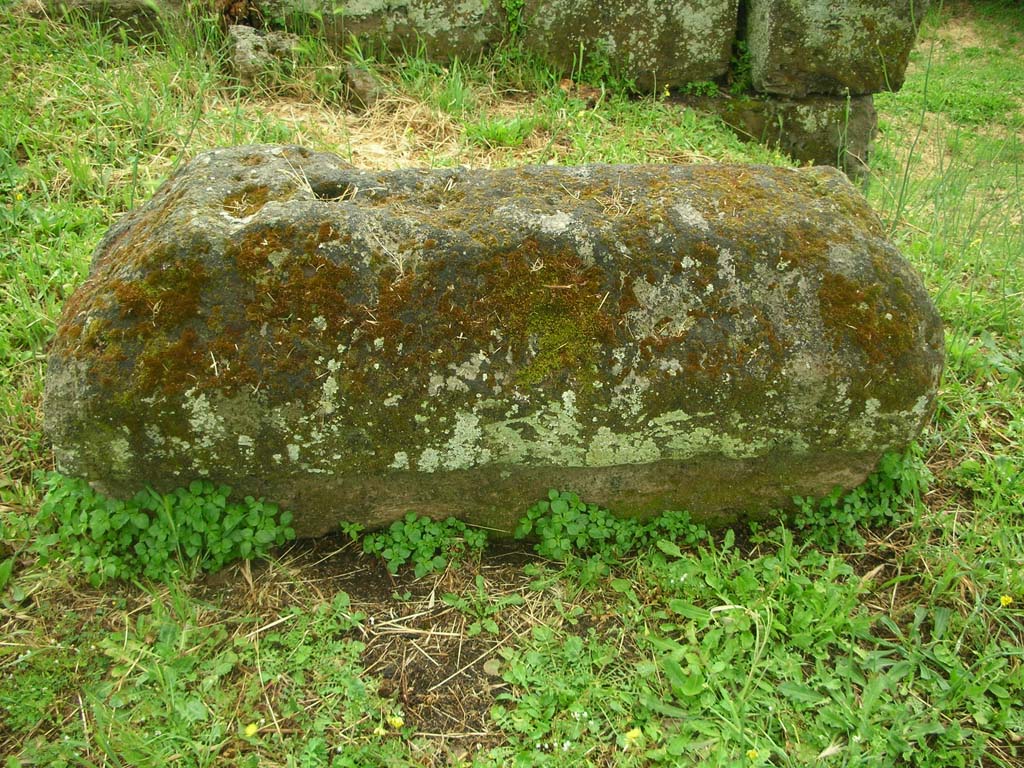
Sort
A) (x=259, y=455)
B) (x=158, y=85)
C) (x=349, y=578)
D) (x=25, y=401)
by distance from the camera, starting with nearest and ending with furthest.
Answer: (x=259, y=455) < (x=349, y=578) < (x=25, y=401) < (x=158, y=85)

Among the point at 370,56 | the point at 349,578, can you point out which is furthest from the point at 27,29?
the point at 349,578

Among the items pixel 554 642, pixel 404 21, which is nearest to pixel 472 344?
pixel 554 642

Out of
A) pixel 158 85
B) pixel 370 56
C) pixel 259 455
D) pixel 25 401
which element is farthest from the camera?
Result: pixel 370 56

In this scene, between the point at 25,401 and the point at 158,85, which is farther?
the point at 158,85

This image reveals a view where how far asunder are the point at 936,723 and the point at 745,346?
1.14 metres

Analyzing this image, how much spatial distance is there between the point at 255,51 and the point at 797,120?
3776mm

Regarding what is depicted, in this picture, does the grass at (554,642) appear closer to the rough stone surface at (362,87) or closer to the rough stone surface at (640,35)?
the rough stone surface at (362,87)

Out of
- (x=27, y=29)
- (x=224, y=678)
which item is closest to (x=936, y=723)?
(x=224, y=678)

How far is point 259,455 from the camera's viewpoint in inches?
82.7

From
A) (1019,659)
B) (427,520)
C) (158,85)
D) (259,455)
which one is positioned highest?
(158,85)

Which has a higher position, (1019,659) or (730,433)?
(730,433)

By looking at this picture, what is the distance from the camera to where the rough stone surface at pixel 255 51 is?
457 centimetres

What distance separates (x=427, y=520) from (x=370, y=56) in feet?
11.7

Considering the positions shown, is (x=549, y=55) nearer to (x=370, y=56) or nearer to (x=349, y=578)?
(x=370, y=56)
